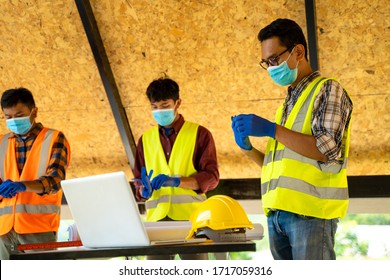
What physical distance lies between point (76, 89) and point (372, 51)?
6.89 feet

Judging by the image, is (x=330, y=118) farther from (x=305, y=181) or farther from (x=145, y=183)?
(x=145, y=183)

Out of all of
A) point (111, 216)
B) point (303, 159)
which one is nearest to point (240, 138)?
A: point (303, 159)

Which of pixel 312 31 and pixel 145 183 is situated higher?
pixel 312 31

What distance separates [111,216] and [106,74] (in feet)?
8.85

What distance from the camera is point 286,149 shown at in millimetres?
2479

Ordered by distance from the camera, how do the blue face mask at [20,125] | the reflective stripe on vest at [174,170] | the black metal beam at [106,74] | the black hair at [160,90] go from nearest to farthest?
the reflective stripe on vest at [174,170], the black hair at [160,90], the blue face mask at [20,125], the black metal beam at [106,74]

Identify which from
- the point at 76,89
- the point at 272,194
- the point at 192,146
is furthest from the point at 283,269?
the point at 76,89

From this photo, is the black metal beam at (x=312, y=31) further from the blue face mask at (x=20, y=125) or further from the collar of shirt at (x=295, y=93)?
the blue face mask at (x=20, y=125)

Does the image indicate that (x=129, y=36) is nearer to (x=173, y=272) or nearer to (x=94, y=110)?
(x=94, y=110)

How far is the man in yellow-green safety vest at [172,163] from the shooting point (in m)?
3.34

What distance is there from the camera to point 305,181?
7.93ft

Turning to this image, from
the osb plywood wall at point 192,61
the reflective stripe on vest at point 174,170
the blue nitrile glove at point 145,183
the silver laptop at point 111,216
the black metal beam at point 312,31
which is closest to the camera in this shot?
the silver laptop at point 111,216

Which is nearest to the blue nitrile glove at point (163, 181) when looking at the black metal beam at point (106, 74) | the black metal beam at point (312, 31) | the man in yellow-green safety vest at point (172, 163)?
the man in yellow-green safety vest at point (172, 163)

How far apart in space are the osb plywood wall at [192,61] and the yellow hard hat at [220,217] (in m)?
2.29
